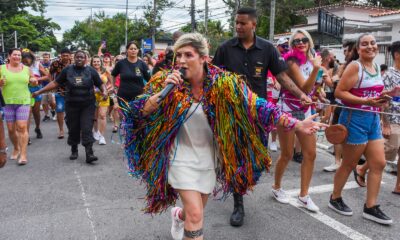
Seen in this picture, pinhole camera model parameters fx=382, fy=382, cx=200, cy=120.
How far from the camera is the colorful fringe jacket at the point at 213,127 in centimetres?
269

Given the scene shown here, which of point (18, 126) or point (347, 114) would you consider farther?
point (18, 126)

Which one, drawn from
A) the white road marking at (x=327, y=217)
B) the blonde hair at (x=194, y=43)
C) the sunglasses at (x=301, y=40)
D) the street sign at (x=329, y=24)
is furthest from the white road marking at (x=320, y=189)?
the street sign at (x=329, y=24)

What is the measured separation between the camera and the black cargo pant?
20.7ft

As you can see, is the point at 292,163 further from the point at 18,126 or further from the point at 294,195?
the point at 18,126

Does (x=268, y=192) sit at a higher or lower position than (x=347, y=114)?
lower

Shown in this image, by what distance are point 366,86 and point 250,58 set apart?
118 centimetres

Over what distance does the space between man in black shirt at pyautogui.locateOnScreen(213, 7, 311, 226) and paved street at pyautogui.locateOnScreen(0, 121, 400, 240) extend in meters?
0.42

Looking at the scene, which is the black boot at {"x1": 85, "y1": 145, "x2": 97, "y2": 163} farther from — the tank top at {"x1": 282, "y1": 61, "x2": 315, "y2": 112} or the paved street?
the tank top at {"x1": 282, "y1": 61, "x2": 315, "y2": 112}

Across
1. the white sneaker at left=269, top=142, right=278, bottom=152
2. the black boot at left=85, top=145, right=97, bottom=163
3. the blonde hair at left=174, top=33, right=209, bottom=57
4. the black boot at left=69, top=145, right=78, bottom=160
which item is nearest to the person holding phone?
the blonde hair at left=174, top=33, right=209, bottom=57

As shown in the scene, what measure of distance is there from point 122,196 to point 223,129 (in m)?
2.33

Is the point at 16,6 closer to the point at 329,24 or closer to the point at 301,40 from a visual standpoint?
the point at 329,24

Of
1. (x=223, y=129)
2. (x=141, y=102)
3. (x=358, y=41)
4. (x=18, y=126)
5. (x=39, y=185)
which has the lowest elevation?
(x=39, y=185)

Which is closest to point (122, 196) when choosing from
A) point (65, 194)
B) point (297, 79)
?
point (65, 194)

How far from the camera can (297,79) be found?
13.4 ft
